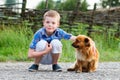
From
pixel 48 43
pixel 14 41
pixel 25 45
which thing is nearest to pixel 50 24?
pixel 48 43

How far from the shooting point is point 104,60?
12.6 m

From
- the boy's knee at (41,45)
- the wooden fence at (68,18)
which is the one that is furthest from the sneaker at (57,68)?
the wooden fence at (68,18)

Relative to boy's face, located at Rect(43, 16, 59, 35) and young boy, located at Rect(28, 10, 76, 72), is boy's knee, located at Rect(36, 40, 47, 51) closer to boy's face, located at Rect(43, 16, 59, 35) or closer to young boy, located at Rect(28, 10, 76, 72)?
young boy, located at Rect(28, 10, 76, 72)

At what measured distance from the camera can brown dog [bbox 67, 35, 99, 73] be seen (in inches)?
333

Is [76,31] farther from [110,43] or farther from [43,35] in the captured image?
[43,35]

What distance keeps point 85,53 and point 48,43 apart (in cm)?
67

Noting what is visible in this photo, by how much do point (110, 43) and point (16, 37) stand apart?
333 cm

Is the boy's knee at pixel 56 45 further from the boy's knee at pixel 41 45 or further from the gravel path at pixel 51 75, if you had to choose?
the gravel path at pixel 51 75

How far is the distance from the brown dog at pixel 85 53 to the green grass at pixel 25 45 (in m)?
3.28

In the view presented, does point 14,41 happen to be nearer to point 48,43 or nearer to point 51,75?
point 48,43

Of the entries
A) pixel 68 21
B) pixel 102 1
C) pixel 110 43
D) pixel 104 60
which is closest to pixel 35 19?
pixel 68 21

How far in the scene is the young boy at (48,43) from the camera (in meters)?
8.57

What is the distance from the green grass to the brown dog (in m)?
3.28

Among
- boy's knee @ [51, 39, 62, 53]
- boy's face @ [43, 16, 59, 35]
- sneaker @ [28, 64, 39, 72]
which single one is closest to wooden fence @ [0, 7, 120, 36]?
sneaker @ [28, 64, 39, 72]
